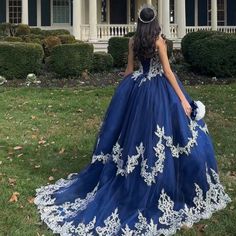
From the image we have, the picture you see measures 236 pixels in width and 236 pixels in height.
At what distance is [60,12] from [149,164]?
848 inches

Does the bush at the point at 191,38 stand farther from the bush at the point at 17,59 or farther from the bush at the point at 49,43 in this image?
the bush at the point at 17,59

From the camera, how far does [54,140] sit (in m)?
7.59

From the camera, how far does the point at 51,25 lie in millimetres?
24859

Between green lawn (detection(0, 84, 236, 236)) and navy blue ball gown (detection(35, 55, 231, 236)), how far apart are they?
0.21 meters

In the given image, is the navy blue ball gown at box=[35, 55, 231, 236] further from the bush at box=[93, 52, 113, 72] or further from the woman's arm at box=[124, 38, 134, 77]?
the bush at box=[93, 52, 113, 72]

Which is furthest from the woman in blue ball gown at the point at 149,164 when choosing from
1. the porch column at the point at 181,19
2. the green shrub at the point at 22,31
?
the porch column at the point at 181,19

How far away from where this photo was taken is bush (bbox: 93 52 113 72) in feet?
46.9

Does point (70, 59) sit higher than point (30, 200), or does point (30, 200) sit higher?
point (70, 59)

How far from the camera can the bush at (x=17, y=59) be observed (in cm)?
1355

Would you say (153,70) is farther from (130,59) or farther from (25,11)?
(25,11)

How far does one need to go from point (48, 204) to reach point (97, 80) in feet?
28.0

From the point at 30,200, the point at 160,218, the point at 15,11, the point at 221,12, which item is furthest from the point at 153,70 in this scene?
the point at 221,12

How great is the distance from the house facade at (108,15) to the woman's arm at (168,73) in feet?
56.3

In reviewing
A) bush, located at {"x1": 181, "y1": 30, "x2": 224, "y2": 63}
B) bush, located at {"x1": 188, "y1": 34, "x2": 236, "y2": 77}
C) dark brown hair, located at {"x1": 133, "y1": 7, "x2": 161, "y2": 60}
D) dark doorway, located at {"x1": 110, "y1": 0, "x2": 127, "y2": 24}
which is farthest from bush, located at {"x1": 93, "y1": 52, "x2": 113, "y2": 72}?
dark doorway, located at {"x1": 110, "y1": 0, "x2": 127, "y2": 24}
